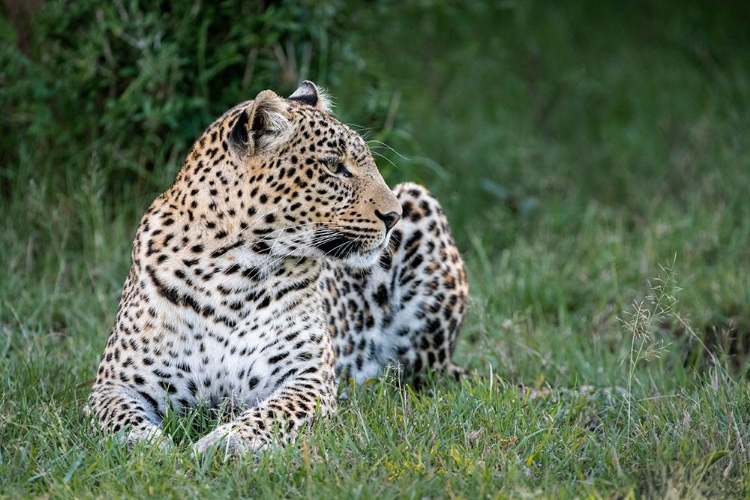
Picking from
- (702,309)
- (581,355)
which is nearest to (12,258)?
(581,355)

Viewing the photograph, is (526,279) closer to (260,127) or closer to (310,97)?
(310,97)

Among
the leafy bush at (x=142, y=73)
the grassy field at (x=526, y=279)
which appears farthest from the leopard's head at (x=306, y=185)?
the leafy bush at (x=142, y=73)

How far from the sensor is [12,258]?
24.2ft

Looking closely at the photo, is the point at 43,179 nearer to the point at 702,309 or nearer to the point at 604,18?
the point at 702,309

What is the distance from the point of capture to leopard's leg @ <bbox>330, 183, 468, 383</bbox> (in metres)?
6.13

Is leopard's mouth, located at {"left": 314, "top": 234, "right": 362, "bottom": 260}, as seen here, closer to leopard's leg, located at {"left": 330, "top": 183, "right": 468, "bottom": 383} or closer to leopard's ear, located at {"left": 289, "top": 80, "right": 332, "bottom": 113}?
leopard's ear, located at {"left": 289, "top": 80, "right": 332, "bottom": 113}

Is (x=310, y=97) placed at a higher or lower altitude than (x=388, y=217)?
higher

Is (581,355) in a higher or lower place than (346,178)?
lower

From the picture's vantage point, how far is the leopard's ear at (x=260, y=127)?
4.75m

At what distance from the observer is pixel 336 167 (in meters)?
5.01

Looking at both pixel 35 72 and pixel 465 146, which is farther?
pixel 465 146

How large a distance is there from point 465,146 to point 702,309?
383cm

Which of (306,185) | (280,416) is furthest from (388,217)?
(280,416)

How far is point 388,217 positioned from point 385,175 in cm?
307
